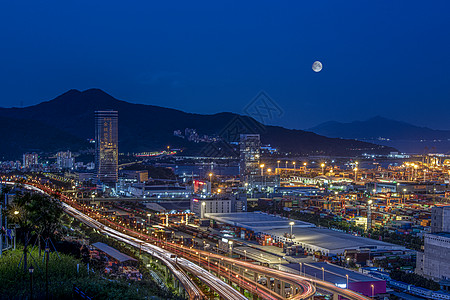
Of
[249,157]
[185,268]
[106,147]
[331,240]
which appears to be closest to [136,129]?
[106,147]

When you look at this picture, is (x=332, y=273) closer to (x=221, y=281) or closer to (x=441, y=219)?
(x=221, y=281)

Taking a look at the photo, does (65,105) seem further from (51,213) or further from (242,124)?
(51,213)

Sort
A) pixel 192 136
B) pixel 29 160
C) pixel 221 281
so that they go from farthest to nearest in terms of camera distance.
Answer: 1. pixel 192 136
2. pixel 29 160
3. pixel 221 281

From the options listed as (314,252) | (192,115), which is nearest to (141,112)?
(192,115)

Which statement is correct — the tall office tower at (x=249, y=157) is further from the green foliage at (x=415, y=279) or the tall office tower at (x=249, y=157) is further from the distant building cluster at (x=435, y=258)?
the green foliage at (x=415, y=279)

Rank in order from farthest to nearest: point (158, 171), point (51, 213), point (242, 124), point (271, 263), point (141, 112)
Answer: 1. point (141, 112)
2. point (242, 124)
3. point (158, 171)
4. point (271, 263)
5. point (51, 213)

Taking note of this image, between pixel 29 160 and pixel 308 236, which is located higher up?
pixel 29 160
